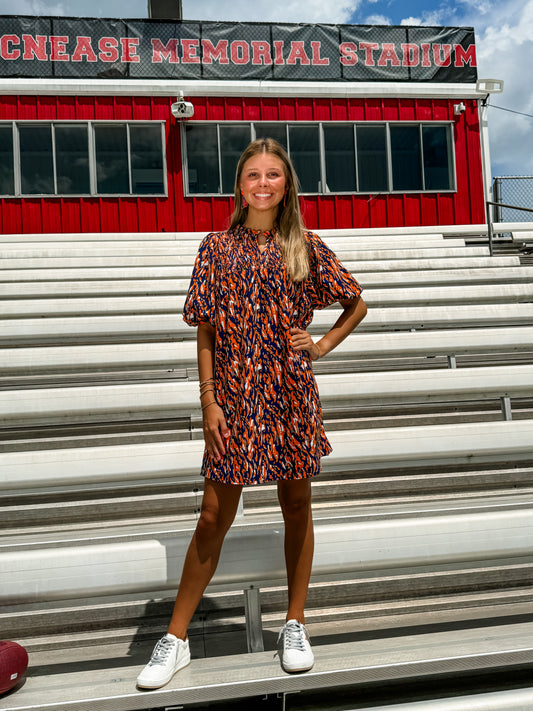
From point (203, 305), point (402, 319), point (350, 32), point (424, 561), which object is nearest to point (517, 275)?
point (402, 319)

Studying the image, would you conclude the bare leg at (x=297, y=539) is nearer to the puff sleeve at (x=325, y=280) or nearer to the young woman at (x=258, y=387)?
the young woman at (x=258, y=387)

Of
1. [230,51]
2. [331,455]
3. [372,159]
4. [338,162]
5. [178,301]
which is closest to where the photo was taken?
[331,455]

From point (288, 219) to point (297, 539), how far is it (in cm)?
90

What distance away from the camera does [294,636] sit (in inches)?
61.6

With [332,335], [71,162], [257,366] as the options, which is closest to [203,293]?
[257,366]

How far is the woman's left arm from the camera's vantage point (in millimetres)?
1606

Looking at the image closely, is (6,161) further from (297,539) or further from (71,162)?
(297,539)

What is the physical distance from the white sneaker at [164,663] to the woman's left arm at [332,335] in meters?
0.83

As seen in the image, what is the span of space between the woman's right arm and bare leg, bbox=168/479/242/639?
108mm

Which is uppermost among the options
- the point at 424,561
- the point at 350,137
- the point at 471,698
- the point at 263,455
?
the point at 350,137

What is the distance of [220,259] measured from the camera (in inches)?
65.9

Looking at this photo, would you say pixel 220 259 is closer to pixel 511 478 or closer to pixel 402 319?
pixel 511 478

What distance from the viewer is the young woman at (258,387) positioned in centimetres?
156

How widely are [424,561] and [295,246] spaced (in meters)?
1.06
